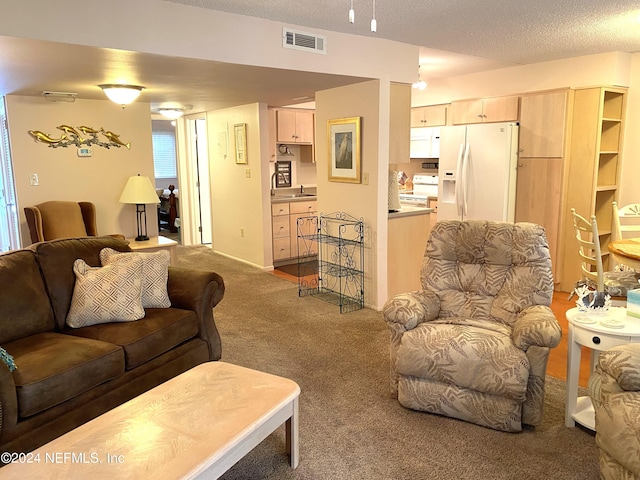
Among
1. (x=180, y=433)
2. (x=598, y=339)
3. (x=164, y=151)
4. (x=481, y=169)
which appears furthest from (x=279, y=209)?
(x=164, y=151)

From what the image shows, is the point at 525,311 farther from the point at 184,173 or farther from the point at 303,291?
the point at 184,173

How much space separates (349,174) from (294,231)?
80.0 inches

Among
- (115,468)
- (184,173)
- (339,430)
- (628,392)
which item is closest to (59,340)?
(115,468)

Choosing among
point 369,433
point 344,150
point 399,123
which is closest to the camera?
point 369,433

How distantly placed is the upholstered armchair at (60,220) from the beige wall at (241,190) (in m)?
1.97

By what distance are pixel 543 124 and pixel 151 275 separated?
14.1 feet

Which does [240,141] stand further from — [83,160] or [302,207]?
[83,160]

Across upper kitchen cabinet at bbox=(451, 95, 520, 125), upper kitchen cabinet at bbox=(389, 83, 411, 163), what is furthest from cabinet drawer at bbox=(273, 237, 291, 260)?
upper kitchen cabinet at bbox=(451, 95, 520, 125)

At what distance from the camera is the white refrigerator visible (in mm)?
5391

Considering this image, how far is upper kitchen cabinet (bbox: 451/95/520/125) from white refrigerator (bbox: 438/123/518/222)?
15 centimetres

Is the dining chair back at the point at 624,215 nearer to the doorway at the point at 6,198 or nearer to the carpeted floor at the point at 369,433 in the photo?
the carpeted floor at the point at 369,433

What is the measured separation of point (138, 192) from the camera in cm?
487

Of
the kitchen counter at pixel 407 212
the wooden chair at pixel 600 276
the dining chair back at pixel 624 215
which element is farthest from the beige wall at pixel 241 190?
the dining chair back at pixel 624 215

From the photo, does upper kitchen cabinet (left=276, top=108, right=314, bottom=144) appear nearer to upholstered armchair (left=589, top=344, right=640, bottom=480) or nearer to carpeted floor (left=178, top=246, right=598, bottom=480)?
carpeted floor (left=178, top=246, right=598, bottom=480)
